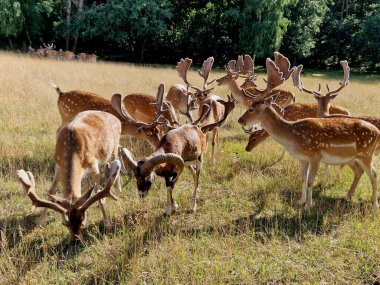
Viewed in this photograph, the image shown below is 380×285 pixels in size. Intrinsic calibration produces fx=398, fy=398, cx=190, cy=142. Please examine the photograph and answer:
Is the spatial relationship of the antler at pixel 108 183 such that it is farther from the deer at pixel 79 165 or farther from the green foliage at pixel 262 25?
the green foliage at pixel 262 25

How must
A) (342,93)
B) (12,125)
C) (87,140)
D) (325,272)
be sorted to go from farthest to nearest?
(342,93)
(12,125)
(87,140)
(325,272)

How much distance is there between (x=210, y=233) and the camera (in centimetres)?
446

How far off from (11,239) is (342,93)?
541 inches

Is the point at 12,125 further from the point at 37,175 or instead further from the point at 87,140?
the point at 87,140

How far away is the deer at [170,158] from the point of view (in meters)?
3.86

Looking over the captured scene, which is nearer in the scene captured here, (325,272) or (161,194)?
(325,272)

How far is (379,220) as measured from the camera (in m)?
4.59

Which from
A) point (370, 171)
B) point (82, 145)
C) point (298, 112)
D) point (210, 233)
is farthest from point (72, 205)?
point (298, 112)

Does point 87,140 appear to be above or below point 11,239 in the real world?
above

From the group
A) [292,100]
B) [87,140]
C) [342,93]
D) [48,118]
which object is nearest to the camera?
[87,140]

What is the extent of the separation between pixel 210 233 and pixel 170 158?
3.71 ft

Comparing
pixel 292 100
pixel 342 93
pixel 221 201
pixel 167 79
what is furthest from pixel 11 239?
pixel 342 93

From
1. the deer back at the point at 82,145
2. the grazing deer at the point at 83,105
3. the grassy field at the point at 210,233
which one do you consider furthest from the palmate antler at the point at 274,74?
the deer back at the point at 82,145

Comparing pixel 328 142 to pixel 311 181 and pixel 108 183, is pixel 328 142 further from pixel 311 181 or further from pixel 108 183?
pixel 108 183
